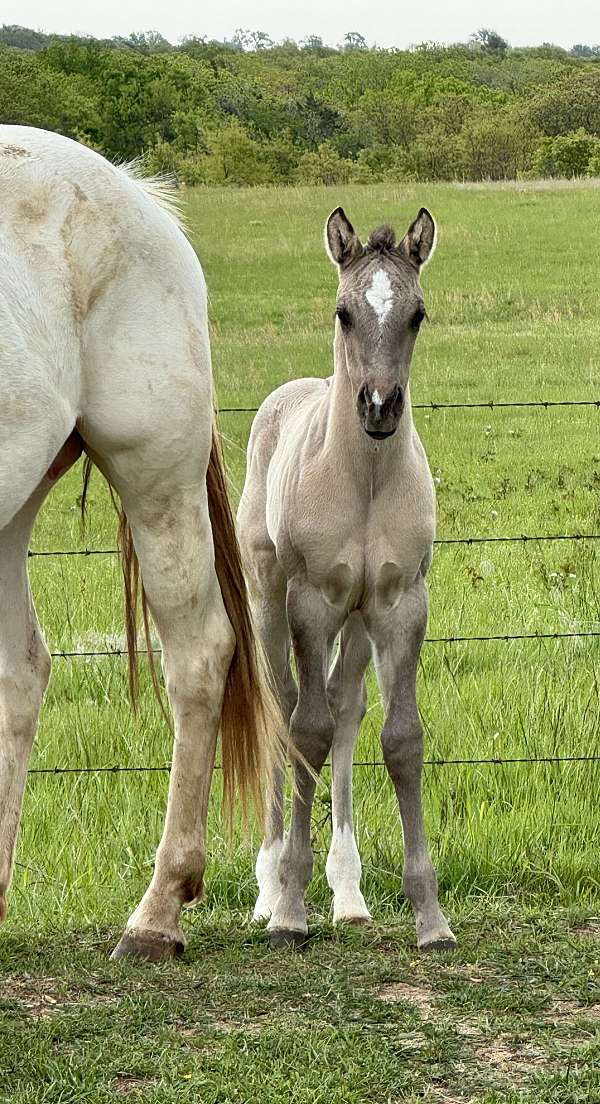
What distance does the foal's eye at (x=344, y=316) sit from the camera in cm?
363

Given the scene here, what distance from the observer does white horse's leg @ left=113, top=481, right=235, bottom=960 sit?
3.53 metres

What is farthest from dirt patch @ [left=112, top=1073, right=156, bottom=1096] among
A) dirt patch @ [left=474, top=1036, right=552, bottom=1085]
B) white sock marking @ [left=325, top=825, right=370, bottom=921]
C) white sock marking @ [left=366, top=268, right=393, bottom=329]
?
white sock marking @ [left=366, top=268, right=393, bottom=329]

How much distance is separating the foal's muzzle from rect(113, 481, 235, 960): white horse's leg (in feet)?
1.62

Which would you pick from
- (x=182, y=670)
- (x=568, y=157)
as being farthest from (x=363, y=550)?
(x=568, y=157)

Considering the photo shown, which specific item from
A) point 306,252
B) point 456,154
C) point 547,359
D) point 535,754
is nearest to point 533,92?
point 456,154

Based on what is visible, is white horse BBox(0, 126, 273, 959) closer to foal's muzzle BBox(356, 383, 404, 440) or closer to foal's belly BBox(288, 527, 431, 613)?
foal's belly BBox(288, 527, 431, 613)

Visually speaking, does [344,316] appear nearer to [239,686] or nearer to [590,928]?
[239,686]

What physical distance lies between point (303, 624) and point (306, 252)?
2176 centimetres

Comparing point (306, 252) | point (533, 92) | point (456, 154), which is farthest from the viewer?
point (533, 92)

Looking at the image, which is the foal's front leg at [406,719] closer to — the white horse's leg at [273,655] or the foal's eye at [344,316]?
the white horse's leg at [273,655]

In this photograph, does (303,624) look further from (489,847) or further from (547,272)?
(547,272)

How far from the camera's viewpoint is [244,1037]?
3076mm

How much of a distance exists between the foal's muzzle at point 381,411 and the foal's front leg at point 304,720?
538mm

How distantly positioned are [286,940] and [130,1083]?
2.79ft
